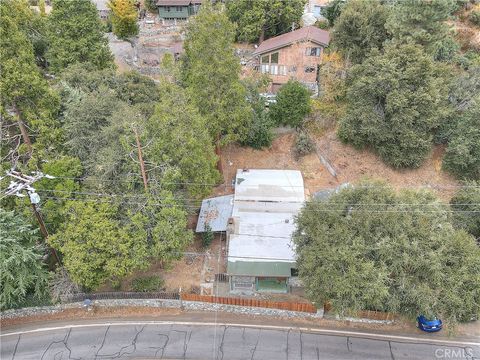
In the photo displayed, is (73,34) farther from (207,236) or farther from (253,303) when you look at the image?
(253,303)

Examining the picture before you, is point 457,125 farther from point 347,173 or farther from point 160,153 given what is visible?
point 160,153

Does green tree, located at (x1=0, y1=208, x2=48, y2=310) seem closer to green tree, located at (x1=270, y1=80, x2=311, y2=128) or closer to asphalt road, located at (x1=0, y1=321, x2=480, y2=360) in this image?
asphalt road, located at (x1=0, y1=321, x2=480, y2=360)

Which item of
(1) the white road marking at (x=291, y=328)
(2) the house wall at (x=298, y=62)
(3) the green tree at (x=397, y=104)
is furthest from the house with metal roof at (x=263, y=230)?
(2) the house wall at (x=298, y=62)

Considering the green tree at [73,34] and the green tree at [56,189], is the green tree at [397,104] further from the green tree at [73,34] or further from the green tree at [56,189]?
the green tree at [73,34]

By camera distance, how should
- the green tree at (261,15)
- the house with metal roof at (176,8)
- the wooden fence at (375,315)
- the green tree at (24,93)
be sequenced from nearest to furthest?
the wooden fence at (375,315) → the green tree at (24,93) → the green tree at (261,15) → the house with metal roof at (176,8)

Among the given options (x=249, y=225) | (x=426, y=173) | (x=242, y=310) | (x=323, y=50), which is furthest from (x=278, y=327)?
(x=323, y=50)

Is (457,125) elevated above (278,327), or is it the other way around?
(457,125)

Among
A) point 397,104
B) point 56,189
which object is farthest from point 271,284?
point 397,104
